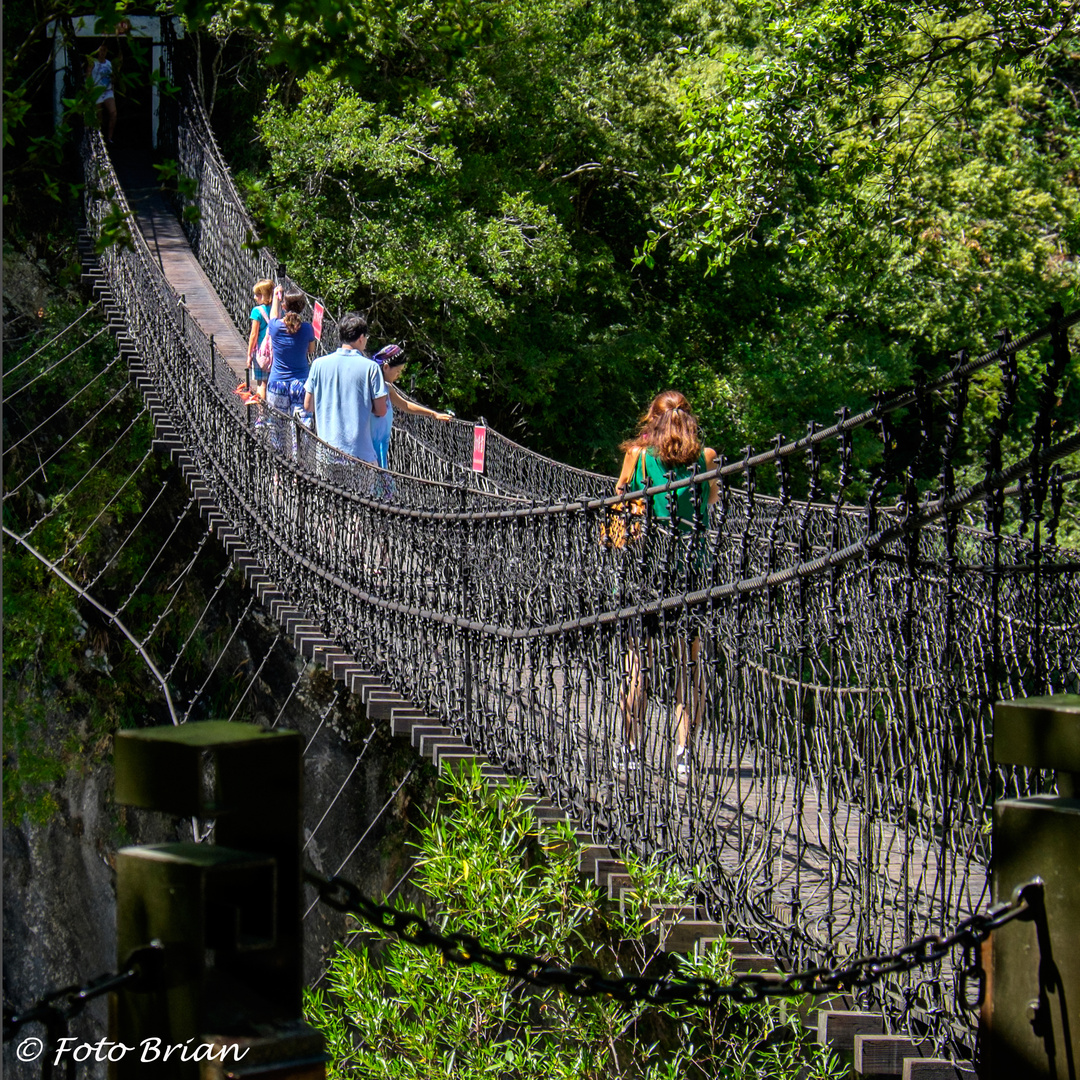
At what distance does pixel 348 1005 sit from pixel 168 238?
944 cm

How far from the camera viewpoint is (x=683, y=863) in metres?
3.20

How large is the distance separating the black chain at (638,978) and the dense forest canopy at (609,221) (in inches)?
347

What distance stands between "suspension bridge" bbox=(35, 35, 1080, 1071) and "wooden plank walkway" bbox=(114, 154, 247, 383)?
5.07ft

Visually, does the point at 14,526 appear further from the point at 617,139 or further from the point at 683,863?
the point at 683,863

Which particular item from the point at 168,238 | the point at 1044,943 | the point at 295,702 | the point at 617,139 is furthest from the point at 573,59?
the point at 1044,943

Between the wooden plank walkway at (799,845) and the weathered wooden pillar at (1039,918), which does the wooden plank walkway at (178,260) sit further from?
the weathered wooden pillar at (1039,918)

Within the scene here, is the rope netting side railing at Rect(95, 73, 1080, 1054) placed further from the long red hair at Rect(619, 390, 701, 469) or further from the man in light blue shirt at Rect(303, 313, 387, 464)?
the long red hair at Rect(619, 390, 701, 469)

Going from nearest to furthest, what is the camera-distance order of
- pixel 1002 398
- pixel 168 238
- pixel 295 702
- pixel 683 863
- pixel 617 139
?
pixel 1002 398, pixel 683 863, pixel 295 702, pixel 168 238, pixel 617 139

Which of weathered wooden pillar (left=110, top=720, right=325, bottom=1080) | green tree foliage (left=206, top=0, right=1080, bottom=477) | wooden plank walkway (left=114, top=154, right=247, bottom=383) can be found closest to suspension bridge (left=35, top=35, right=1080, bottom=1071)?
weathered wooden pillar (left=110, top=720, right=325, bottom=1080)

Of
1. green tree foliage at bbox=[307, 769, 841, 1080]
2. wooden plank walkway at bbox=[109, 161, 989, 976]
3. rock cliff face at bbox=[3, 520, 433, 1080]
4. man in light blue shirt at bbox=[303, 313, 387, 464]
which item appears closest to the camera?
wooden plank walkway at bbox=[109, 161, 989, 976]

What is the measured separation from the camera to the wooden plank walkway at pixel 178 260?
964 cm

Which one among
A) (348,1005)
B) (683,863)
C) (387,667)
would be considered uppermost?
(387,667)

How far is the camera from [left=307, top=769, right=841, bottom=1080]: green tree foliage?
3.57 m

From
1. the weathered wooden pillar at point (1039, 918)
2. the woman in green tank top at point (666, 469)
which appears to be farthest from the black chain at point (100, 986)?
the woman in green tank top at point (666, 469)
